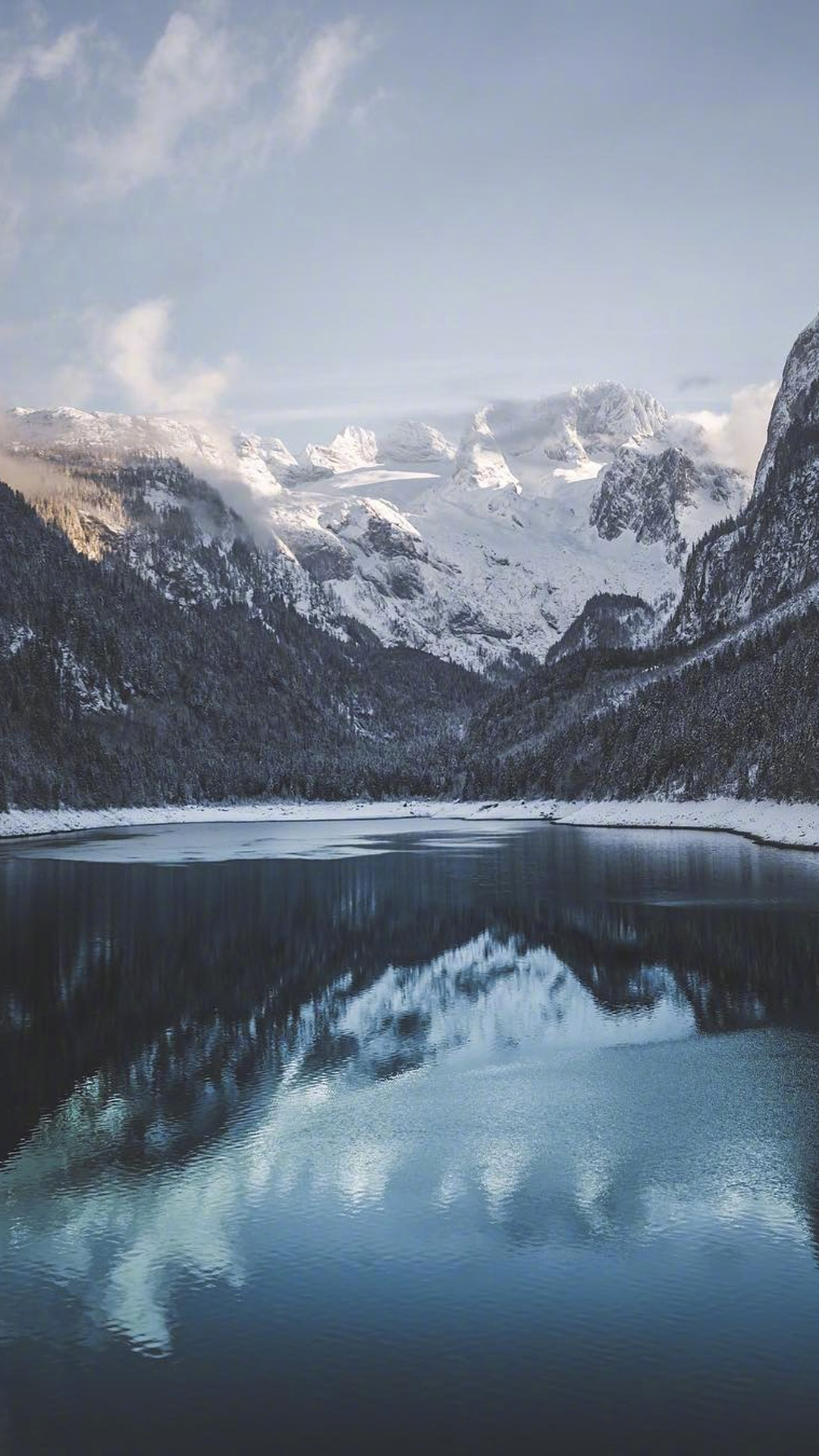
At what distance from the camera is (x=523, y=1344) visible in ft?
40.6

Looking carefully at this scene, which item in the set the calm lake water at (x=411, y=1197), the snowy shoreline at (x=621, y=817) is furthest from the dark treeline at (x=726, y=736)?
the calm lake water at (x=411, y=1197)

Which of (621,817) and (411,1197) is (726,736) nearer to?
(621,817)

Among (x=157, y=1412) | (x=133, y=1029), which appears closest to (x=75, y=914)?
→ (x=133, y=1029)

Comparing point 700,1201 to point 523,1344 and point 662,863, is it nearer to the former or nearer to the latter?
point 523,1344

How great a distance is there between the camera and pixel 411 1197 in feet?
55.3

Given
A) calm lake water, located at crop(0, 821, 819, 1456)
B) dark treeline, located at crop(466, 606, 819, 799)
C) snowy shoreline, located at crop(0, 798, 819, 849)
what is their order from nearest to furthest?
calm lake water, located at crop(0, 821, 819, 1456) < snowy shoreline, located at crop(0, 798, 819, 849) < dark treeline, located at crop(466, 606, 819, 799)

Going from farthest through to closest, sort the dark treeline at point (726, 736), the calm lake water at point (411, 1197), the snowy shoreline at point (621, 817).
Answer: the dark treeline at point (726, 736) → the snowy shoreline at point (621, 817) → the calm lake water at point (411, 1197)

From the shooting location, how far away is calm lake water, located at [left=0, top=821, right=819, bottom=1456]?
37.2 feet

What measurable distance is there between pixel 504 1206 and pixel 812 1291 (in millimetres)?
4539

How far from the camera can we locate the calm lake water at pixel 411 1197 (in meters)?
11.3

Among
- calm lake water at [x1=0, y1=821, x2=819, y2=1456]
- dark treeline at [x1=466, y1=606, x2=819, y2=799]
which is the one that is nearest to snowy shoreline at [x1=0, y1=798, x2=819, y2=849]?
dark treeline at [x1=466, y1=606, x2=819, y2=799]

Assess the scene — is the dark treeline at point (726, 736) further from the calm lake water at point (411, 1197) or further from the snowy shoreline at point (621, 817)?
the calm lake water at point (411, 1197)

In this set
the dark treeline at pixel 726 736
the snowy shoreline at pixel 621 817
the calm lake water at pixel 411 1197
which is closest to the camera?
the calm lake water at pixel 411 1197

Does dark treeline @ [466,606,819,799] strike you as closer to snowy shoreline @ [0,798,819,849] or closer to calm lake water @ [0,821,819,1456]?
snowy shoreline @ [0,798,819,849]
